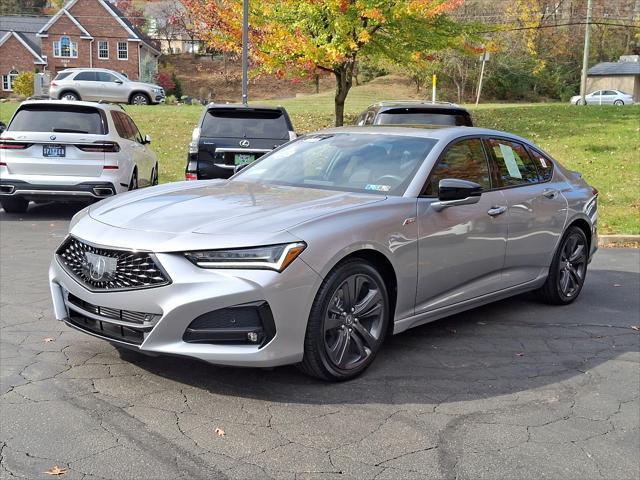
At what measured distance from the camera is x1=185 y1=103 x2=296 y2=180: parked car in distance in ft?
35.1

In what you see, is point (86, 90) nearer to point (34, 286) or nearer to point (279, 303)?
point (34, 286)

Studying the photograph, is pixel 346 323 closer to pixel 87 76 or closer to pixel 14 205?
pixel 14 205

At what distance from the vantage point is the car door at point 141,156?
11.9 meters

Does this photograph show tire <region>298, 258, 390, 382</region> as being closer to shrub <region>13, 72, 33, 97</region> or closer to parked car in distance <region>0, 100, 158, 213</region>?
parked car in distance <region>0, 100, 158, 213</region>

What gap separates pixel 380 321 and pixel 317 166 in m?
1.47

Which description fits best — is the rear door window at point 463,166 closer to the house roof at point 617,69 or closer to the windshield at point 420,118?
the windshield at point 420,118

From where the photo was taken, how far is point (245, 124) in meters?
11.1

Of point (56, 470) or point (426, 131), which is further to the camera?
point (426, 131)

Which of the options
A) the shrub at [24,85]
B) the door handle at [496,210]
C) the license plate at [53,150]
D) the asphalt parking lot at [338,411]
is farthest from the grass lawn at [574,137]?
the shrub at [24,85]

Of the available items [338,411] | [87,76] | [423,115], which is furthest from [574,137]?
[87,76]

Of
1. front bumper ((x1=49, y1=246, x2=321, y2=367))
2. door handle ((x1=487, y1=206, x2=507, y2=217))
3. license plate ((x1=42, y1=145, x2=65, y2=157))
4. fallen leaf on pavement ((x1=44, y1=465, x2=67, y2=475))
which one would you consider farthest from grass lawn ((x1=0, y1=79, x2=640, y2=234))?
fallen leaf on pavement ((x1=44, y1=465, x2=67, y2=475))

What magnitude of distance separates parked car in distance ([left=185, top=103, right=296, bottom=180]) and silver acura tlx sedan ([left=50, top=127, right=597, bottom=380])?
15.3ft

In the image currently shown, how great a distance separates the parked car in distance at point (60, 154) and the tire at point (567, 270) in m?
6.51

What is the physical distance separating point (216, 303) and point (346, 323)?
93 centimetres
